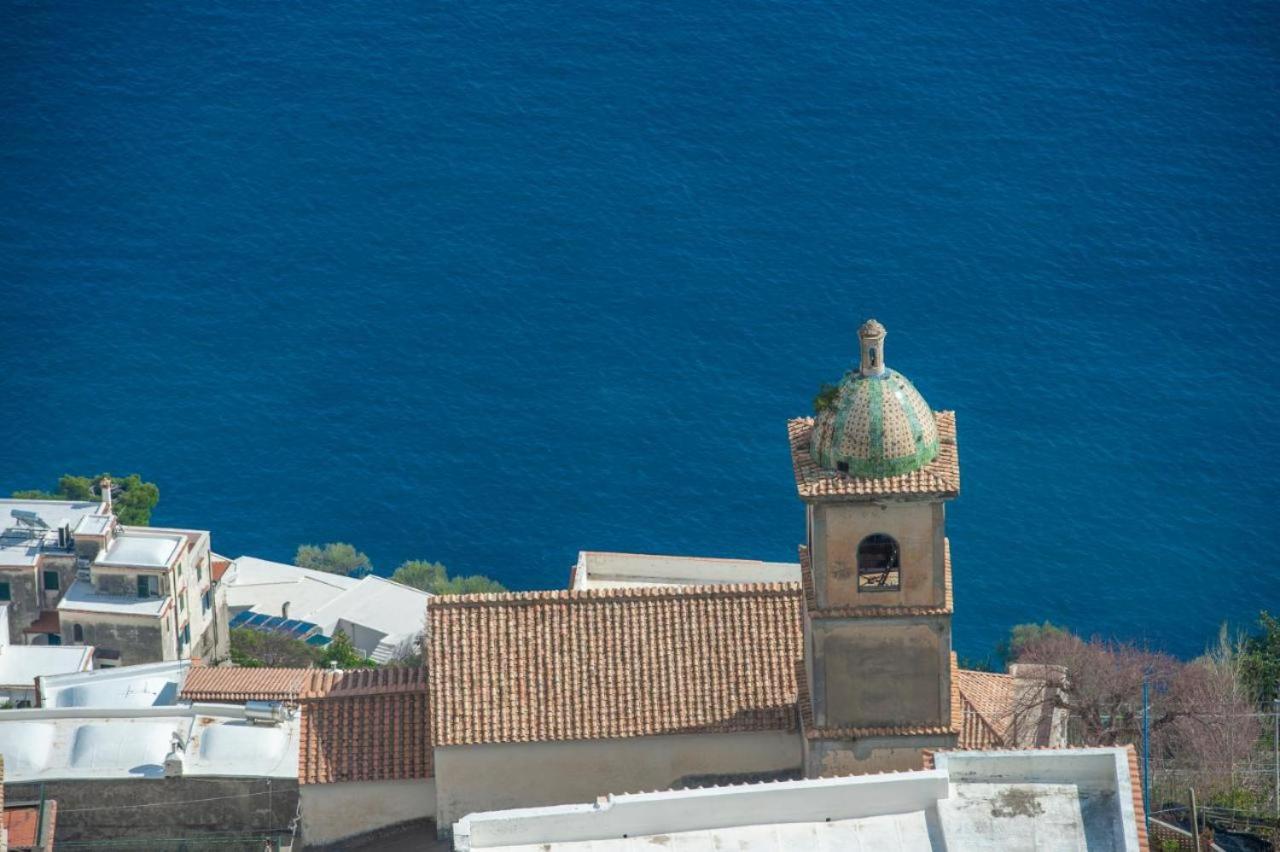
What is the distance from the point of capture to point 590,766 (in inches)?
2000

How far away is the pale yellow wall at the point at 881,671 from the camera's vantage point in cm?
4722

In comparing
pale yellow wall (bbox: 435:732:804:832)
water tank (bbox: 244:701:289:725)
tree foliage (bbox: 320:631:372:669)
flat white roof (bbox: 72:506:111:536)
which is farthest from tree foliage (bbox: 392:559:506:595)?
pale yellow wall (bbox: 435:732:804:832)

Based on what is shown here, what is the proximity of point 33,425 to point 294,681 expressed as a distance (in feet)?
223

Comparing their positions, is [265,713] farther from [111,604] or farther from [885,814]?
[111,604]

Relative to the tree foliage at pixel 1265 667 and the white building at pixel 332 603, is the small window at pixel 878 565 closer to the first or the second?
the tree foliage at pixel 1265 667

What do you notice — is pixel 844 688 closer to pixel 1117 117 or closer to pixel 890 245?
pixel 890 245

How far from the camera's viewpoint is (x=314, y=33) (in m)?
161

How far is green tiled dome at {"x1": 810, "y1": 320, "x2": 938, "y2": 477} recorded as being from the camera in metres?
45.1

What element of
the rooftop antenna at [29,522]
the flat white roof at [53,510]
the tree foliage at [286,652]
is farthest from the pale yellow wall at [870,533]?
the rooftop antenna at [29,522]

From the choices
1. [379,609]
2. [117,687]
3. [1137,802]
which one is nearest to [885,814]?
[1137,802]

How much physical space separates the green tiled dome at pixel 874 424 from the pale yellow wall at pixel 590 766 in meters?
7.99

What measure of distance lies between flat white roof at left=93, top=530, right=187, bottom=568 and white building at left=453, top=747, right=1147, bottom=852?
1732 inches

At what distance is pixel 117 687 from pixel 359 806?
16.4 meters

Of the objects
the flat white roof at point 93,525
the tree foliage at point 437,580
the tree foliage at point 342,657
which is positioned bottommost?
the tree foliage at point 342,657
